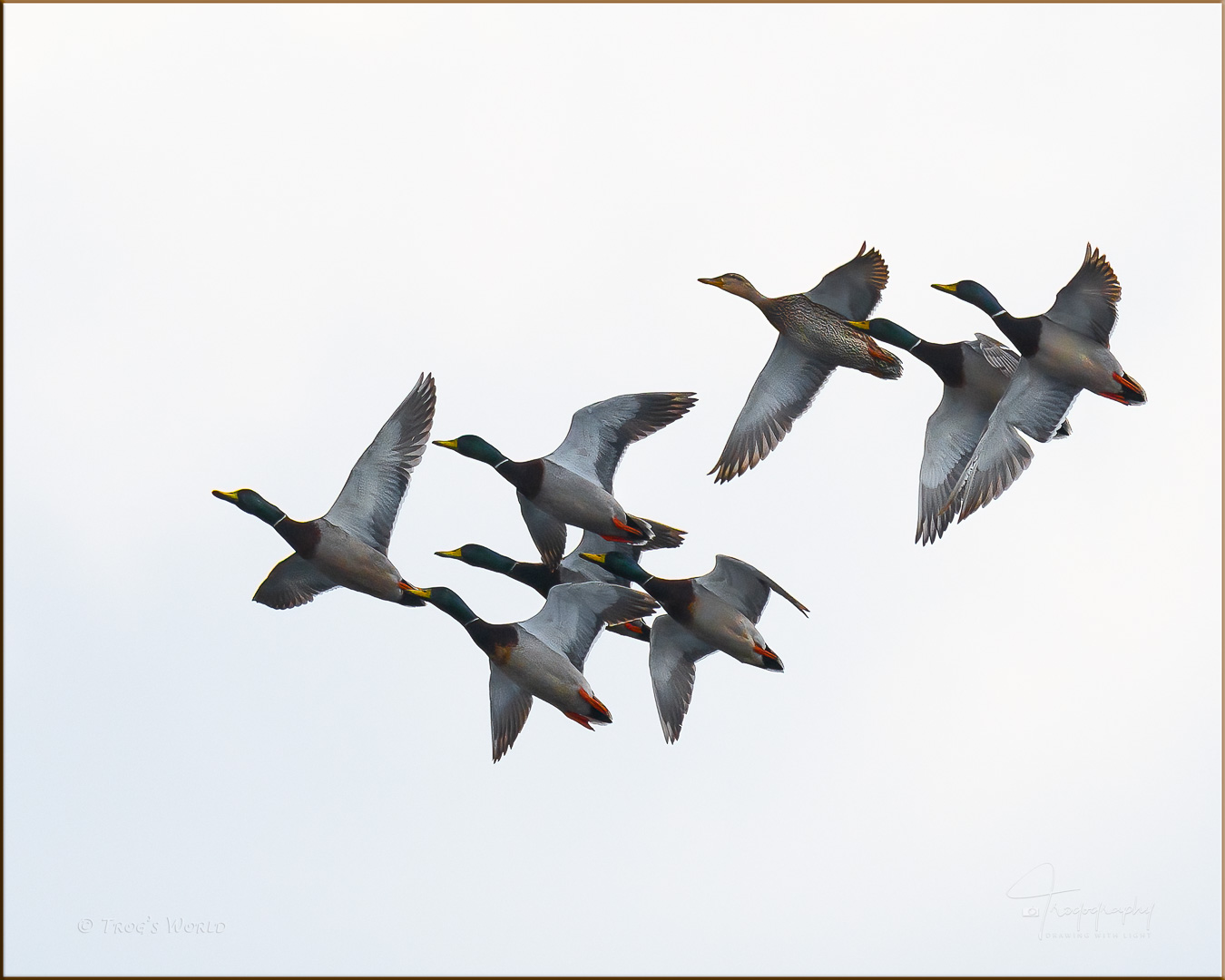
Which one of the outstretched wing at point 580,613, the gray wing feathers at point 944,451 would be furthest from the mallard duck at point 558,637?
the gray wing feathers at point 944,451

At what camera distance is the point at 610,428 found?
15938 millimetres

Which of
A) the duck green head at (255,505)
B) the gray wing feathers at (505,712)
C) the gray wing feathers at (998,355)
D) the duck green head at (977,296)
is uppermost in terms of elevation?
the duck green head at (977,296)

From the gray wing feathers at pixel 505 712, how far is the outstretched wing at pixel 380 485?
5.94 ft

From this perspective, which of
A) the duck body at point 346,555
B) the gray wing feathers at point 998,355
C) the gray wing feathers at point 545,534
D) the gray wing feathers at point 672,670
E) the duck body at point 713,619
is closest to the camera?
the duck body at point 713,619

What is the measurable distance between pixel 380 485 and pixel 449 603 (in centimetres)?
145

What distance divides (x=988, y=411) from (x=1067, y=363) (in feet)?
5.40

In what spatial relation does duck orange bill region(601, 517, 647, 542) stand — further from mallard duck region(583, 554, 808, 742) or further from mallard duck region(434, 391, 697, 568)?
mallard duck region(583, 554, 808, 742)

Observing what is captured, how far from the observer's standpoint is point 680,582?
15383mm

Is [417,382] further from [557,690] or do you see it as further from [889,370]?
[889,370]

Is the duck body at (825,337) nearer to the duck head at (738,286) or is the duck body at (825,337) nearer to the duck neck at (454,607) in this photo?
the duck head at (738,286)

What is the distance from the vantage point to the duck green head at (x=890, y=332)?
15.9 meters

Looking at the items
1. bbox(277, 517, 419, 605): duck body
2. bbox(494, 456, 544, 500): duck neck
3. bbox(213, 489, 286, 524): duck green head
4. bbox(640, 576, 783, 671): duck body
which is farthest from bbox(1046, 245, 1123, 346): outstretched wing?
bbox(213, 489, 286, 524): duck green head

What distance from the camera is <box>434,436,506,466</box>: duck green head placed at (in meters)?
15.9

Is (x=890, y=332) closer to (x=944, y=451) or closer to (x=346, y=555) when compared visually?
(x=944, y=451)
